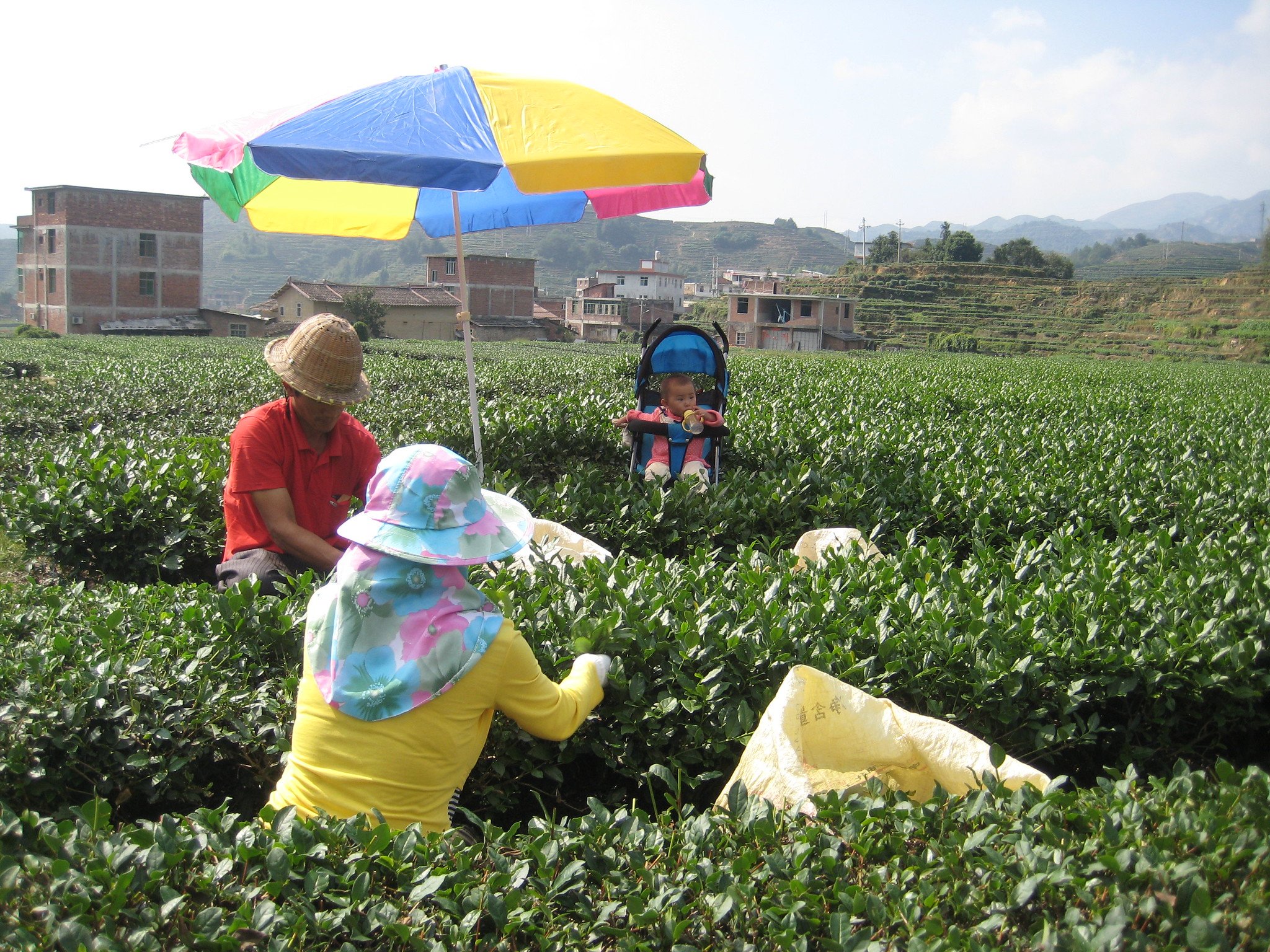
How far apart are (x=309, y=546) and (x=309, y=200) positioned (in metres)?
3.00

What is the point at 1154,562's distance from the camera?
4.11 m

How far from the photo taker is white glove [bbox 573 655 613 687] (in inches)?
103

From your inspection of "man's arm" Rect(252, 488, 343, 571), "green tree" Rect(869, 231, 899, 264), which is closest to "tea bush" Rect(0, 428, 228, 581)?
"man's arm" Rect(252, 488, 343, 571)

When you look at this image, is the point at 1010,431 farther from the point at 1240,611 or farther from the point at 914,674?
the point at 914,674

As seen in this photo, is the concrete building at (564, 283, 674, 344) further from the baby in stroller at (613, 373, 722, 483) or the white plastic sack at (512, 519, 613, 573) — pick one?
the white plastic sack at (512, 519, 613, 573)

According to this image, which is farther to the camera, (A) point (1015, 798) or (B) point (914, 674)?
(B) point (914, 674)

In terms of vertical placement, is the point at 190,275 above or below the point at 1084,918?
above

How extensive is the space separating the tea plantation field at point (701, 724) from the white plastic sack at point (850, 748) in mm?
228

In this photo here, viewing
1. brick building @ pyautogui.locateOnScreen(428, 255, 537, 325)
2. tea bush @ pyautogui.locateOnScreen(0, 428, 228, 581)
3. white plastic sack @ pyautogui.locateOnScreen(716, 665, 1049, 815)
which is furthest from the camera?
brick building @ pyautogui.locateOnScreen(428, 255, 537, 325)

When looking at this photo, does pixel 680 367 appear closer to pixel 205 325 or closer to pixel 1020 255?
pixel 205 325

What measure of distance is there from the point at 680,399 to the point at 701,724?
3684mm

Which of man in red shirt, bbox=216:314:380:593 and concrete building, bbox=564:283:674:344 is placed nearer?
man in red shirt, bbox=216:314:380:593

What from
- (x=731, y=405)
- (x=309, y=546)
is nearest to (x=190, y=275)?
(x=731, y=405)

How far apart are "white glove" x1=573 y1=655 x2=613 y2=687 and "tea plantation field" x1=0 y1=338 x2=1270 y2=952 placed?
18 cm
